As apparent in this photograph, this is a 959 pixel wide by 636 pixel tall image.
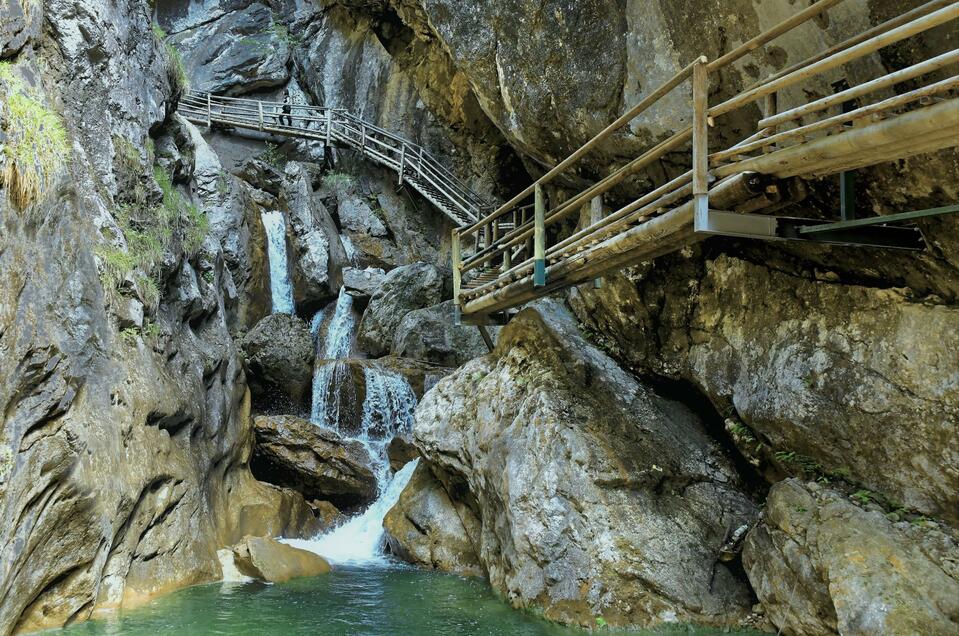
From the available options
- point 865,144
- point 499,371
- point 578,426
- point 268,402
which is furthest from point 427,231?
point 865,144

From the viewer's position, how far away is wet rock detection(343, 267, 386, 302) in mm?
17438

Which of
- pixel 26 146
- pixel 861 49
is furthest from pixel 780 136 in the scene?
pixel 26 146

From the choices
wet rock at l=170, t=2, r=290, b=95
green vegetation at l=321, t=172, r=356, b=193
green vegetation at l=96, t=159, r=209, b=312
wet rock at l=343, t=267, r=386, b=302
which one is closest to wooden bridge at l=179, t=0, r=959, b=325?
green vegetation at l=96, t=159, r=209, b=312

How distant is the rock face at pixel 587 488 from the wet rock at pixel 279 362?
15.1ft

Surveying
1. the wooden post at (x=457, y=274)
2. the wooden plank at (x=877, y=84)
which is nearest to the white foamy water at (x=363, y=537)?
the wooden post at (x=457, y=274)

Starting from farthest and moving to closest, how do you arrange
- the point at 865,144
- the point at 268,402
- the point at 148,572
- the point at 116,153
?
the point at 268,402, the point at 116,153, the point at 148,572, the point at 865,144

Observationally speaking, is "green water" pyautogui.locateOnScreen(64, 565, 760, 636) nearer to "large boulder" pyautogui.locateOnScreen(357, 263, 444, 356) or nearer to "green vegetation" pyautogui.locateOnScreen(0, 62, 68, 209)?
"green vegetation" pyautogui.locateOnScreen(0, 62, 68, 209)

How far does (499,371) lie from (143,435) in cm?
443

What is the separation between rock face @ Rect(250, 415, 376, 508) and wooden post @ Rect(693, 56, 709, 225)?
7.58m

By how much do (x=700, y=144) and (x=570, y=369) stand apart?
3751 mm

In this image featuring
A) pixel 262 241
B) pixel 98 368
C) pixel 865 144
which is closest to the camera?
pixel 865 144

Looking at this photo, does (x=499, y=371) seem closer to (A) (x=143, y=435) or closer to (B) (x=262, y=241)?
(A) (x=143, y=435)

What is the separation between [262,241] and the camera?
17156 mm

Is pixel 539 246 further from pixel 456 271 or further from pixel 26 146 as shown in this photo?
pixel 26 146
